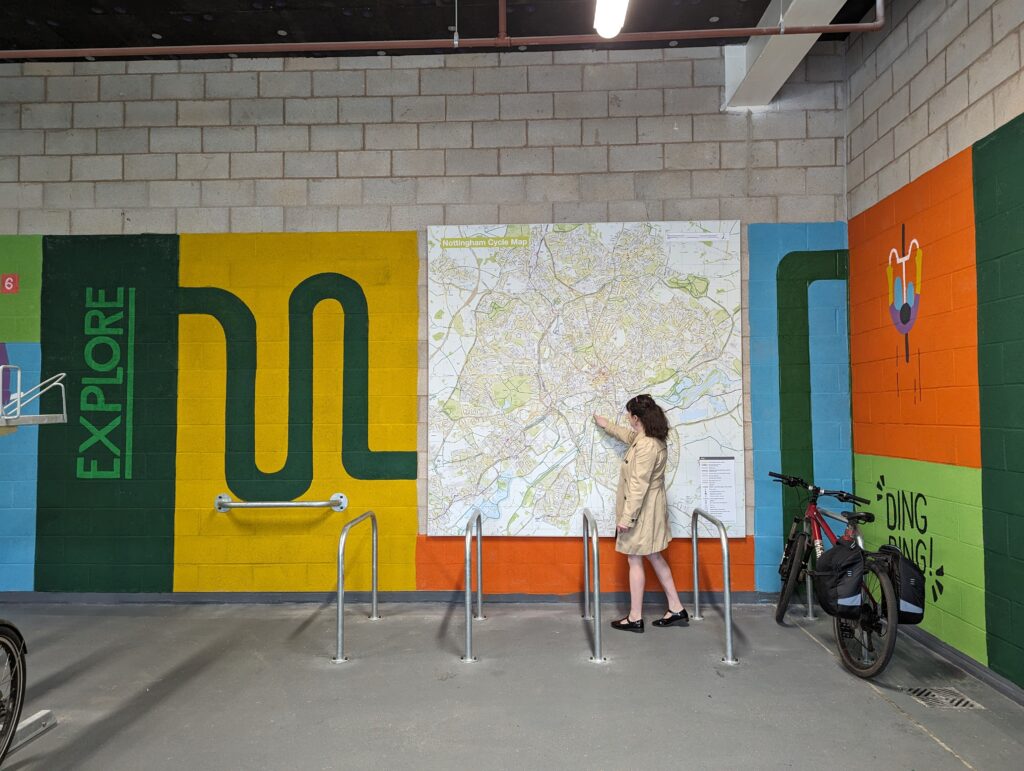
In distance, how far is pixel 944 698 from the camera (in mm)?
2834

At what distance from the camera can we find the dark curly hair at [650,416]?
3686mm

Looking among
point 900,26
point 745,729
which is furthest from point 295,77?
point 745,729

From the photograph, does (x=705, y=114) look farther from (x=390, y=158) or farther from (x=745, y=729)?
(x=745, y=729)

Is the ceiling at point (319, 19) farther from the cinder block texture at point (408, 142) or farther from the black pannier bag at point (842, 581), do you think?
the black pannier bag at point (842, 581)

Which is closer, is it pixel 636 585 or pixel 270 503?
pixel 636 585

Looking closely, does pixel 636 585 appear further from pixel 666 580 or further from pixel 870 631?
pixel 870 631

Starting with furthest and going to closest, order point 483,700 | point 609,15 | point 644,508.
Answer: point 644,508 → point 483,700 → point 609,15

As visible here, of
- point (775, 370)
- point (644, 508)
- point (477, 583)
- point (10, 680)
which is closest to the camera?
point (10, 680)

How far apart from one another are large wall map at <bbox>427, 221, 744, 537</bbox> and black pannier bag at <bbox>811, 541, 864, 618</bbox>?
1.16 metres

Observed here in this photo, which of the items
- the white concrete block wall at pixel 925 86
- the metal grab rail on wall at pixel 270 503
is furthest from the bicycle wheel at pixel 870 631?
the metal grab rail on wall at pixel 270 503

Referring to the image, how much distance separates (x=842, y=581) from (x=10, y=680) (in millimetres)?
3363

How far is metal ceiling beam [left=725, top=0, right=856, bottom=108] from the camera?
3.35m

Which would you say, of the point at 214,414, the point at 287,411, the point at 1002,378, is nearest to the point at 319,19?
the point at 287,411

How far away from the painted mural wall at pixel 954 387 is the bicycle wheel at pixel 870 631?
0.45 metres
